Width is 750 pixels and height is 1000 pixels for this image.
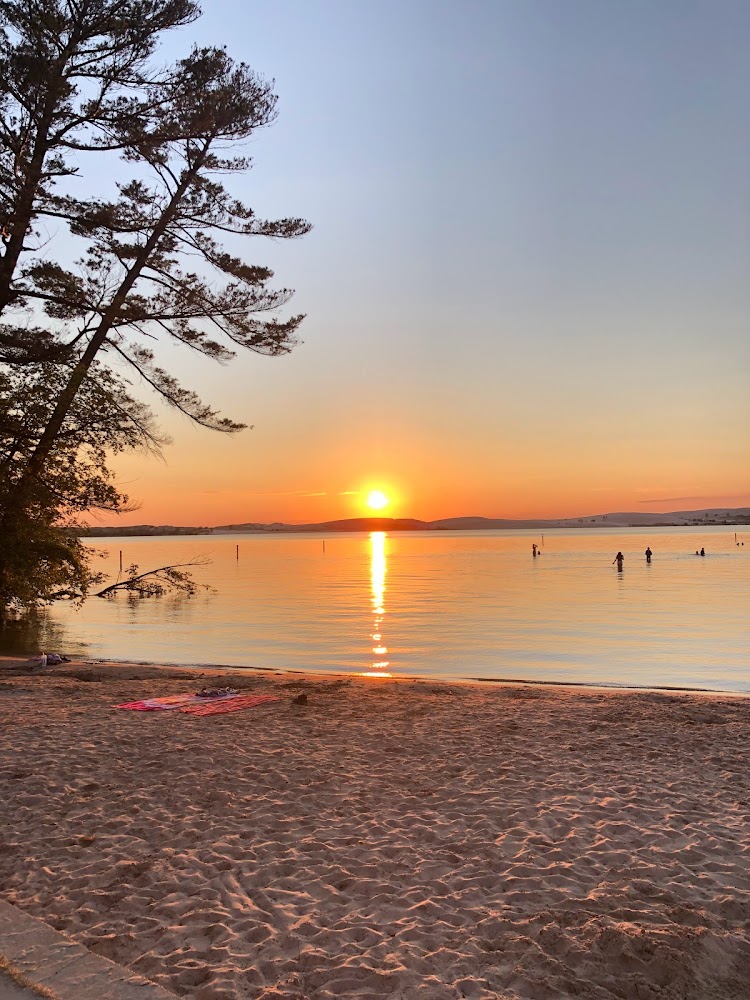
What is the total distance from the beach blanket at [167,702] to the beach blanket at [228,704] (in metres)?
0.10

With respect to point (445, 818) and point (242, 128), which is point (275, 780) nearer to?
point (445, 818)

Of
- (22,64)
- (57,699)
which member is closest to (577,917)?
(57,699)

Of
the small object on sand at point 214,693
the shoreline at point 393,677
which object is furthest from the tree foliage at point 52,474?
the small object on sand at point 214,693

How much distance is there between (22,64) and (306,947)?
1694 centimetres

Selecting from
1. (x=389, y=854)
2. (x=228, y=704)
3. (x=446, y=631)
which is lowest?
(x=446, y=631)

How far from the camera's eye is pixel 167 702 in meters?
11.7

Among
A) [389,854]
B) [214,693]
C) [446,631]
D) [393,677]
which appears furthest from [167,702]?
[446,631]

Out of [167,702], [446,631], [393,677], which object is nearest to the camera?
[167,702]

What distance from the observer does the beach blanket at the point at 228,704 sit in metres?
11.0

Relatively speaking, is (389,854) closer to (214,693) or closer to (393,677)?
(214,693)

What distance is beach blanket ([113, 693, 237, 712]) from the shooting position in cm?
1122

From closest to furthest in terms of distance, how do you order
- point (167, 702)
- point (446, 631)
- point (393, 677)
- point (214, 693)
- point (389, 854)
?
point (389, 854) < point (167, 702) < point (214, 693) < point (393, 677) < point (446, 631)

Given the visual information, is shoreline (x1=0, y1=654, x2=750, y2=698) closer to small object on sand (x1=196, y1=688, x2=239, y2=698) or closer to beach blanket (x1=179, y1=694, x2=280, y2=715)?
beach blanket (x1=179, y1=694, x2=280, y2=715)

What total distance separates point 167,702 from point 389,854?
7161 mm
